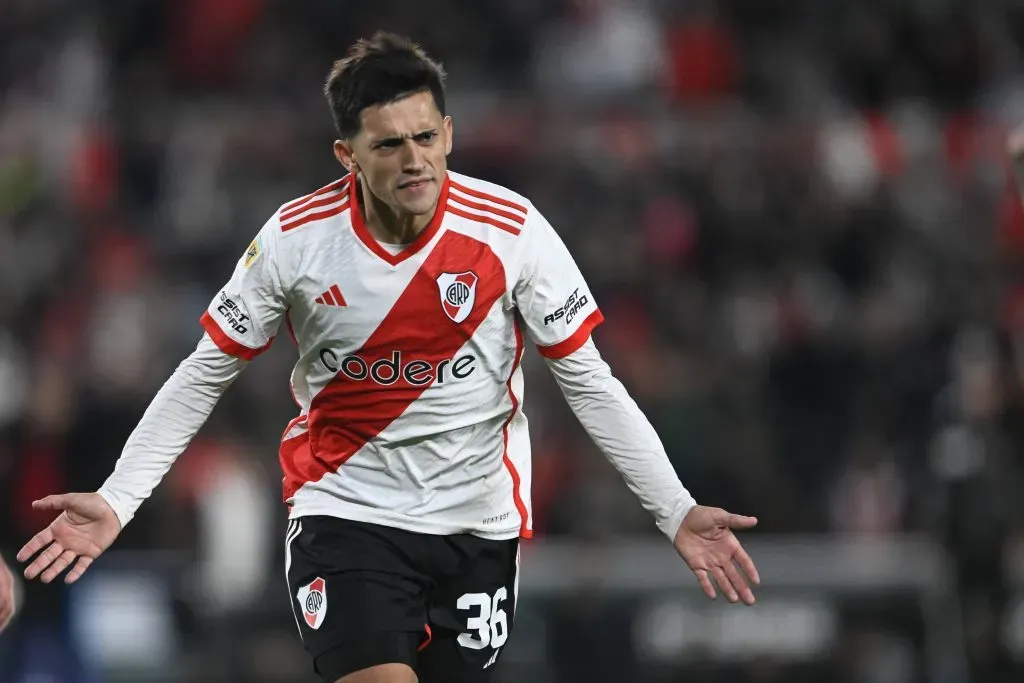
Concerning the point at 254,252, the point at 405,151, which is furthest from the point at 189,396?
the point at 405,151

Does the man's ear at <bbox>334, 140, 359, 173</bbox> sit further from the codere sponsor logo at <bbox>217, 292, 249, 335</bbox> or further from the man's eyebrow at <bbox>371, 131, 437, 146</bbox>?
the codere sponsor logo at <bbox>217, 292, 249, 335</bbox>

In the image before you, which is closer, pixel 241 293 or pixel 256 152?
pixel 241 293

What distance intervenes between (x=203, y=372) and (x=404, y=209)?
0.79 metres

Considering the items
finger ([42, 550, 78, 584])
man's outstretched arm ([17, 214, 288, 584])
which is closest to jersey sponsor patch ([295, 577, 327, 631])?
man's outstretched arm ([17, 214, 288, 584])

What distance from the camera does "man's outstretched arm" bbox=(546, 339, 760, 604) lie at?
5238mm

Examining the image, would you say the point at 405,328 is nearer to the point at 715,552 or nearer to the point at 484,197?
the point at 484,197

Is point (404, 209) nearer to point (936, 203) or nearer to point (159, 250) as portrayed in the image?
point (159, 250)

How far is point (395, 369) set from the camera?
5262 mm

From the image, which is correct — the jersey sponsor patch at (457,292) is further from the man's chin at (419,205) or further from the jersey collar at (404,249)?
the man's chin at (419,205)

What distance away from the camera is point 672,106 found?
13836 millimetres

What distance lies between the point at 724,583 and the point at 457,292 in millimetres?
1152

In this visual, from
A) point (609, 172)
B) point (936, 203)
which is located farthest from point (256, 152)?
point (936, 203)

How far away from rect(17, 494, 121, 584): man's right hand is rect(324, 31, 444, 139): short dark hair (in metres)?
1.30

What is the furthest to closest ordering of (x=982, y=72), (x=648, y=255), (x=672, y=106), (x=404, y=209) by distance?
(x=982, y=72), (x=672, y=106), (x=648, y=255), (x=404, y=209)
